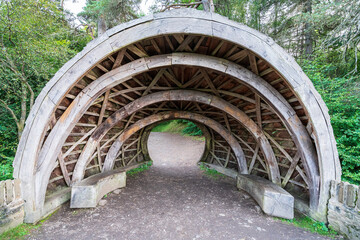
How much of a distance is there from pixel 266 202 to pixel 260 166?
219 centimetres

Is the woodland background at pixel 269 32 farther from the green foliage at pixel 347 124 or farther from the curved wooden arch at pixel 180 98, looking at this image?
the curved wooden arch at pixel 180 98

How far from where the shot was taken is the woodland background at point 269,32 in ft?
14.7

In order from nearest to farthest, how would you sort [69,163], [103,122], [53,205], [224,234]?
[224,234], [53,205], [69,163], [103,122]

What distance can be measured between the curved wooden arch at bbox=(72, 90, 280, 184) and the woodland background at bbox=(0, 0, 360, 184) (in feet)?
5.39

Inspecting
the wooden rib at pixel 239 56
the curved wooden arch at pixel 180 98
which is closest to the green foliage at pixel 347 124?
the curved wooden arch at pixel 180 98

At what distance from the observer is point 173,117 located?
752 cm

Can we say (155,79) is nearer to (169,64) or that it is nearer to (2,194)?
(169,64)

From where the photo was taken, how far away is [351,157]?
156 inches

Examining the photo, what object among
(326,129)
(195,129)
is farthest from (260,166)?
(195,129)

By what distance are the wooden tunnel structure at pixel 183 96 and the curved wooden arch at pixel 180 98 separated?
3cm

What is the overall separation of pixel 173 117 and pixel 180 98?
7.06ft

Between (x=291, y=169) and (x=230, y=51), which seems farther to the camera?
(x=291, y=169)

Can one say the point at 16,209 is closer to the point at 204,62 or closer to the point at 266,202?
the point at 204,62

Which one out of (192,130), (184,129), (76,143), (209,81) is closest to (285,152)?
(209,81)
